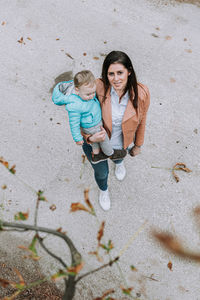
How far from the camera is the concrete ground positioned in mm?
2891

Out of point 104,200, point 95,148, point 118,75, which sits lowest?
point 104,200

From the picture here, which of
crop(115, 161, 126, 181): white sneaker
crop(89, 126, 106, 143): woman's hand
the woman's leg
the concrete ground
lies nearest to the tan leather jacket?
crop(89, 126, 106, 143): woman's hand

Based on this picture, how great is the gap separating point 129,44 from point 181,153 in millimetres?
1807

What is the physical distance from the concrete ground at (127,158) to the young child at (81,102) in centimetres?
117

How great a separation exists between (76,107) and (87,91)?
16 centimetres

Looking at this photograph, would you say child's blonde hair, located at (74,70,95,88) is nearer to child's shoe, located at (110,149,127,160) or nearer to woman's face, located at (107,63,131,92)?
woman's face, located at (107,63,131,92)

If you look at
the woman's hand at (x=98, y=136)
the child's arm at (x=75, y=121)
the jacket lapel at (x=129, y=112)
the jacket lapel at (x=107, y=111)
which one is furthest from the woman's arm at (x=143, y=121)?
the child's arm at (x=75, y=121)

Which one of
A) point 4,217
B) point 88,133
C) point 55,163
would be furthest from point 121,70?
point 4,217

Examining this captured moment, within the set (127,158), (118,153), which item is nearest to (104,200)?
(127,158)

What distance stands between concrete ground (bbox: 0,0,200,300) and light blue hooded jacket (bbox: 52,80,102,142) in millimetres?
1223

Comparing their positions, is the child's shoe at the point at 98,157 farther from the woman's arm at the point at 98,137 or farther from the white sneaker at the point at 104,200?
the white sneaker at the point at 104,200

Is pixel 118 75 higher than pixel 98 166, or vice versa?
pixel 118 75

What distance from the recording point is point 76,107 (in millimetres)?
2008

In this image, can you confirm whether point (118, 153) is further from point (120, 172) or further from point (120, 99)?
point (120, 172)
